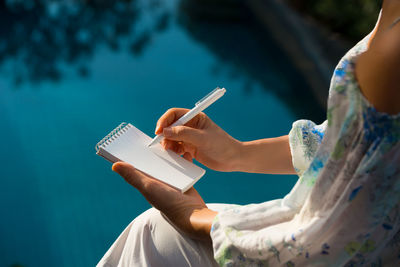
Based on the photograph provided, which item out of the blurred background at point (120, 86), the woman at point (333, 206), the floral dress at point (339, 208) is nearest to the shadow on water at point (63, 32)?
the blurred background at point (120, 86)

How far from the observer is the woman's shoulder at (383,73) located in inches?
22.1

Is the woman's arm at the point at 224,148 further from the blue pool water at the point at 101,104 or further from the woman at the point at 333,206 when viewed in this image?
the blue pool water at the point at 101,104

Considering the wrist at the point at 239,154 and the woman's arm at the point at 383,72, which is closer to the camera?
the woman's arm at the point at 383,72

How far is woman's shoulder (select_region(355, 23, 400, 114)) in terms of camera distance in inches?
22.1

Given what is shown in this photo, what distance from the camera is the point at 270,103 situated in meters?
2.43

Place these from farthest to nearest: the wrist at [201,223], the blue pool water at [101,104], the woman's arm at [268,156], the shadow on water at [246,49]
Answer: the shadow on water at [246,49], the blue pool water at [101,104], the woman's arm at [268,156], the wrist at [201,223]

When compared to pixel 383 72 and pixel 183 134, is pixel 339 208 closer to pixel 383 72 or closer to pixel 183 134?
pixel 383 72

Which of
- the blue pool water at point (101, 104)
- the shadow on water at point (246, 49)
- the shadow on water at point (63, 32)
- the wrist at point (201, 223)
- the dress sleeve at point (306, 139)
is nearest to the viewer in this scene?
the wrist at point (201, 223)

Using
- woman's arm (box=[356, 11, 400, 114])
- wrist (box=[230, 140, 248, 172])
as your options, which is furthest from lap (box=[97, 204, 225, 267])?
woman's arm (box=[356, 11, 400, 114])

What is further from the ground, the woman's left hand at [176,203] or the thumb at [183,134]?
the thumb at [183,134]

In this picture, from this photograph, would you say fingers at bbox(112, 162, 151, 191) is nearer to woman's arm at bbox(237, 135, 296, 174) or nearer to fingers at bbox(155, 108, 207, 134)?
fingers at bbox(155, 108, 207, 134)

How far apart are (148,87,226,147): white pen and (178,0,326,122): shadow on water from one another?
4.63ft

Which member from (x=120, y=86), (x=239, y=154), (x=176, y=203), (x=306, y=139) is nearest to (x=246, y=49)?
(x=120, y=86)

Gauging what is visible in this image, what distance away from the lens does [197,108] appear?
1001mm
